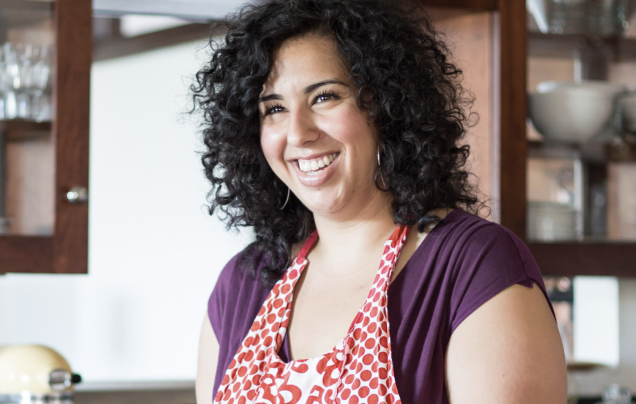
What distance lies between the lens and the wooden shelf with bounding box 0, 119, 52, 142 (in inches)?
58.7

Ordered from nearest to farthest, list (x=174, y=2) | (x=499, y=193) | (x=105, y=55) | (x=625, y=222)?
(x=174, y=2) → (x=499, y=193) → (x=625, y=222) → (x=105, y=55)

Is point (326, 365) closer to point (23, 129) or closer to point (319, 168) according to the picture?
point (319, 168)

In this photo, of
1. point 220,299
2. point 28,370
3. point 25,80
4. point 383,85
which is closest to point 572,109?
point 383,85

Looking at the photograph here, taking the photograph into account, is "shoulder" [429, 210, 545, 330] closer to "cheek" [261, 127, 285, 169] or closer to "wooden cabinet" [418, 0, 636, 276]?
"cheek" [261, 127, 285, 169]

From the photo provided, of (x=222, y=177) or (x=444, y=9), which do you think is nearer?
(x=222, y=177)

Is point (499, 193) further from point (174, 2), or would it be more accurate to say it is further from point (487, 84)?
point (174, 2)

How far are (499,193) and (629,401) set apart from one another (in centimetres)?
69

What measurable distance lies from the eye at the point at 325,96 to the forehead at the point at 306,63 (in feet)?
0.08

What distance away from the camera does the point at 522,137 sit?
1.68m

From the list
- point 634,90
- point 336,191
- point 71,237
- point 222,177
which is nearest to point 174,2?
point 222,177

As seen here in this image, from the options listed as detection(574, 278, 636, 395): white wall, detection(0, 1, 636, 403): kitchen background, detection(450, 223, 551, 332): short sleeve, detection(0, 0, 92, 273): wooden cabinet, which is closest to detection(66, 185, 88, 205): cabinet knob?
detection(0, 0, 92, 273): wooden cabinet

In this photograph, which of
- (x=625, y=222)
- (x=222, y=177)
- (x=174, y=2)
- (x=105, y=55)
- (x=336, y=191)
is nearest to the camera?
(x=336, y=191)

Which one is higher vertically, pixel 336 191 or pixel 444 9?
pixel 444 9

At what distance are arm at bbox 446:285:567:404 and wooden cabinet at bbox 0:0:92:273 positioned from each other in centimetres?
88
